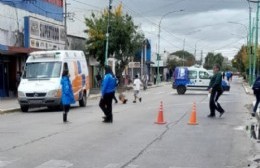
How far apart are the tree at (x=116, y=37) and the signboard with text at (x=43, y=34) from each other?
37.7ft

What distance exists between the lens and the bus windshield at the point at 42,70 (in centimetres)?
2439

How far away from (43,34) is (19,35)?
228cm

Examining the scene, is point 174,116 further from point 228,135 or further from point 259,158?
point 259,158

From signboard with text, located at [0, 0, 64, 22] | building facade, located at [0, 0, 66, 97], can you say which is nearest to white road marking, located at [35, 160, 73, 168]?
building facade, located at [0, 0, 66, 97]

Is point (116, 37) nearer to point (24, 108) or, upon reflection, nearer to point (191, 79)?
point (191, 79)

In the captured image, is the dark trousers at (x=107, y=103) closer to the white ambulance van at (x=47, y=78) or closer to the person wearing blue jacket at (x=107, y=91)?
the person wearing blue jacket at (x=107, y=91)

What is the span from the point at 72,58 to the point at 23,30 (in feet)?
35.2

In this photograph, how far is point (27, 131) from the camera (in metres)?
15.0

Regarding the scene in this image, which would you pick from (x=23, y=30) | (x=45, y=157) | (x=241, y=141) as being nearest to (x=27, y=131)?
(x=45, y=157)

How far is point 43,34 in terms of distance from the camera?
37.1 meters

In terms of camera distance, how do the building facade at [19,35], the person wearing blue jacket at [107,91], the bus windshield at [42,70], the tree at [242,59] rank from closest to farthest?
1. the person wearing blue jacket at [107,91]
2. the bus windshield at [42,70]
3. the building facade at [19,35]
4. the tree at [242,59]

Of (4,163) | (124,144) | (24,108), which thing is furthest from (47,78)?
(4,163)

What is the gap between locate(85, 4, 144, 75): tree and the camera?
52594 millimetres

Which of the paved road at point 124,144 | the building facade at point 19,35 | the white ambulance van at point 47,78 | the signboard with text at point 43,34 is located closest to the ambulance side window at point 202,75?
the signboard with text at point 43,34
